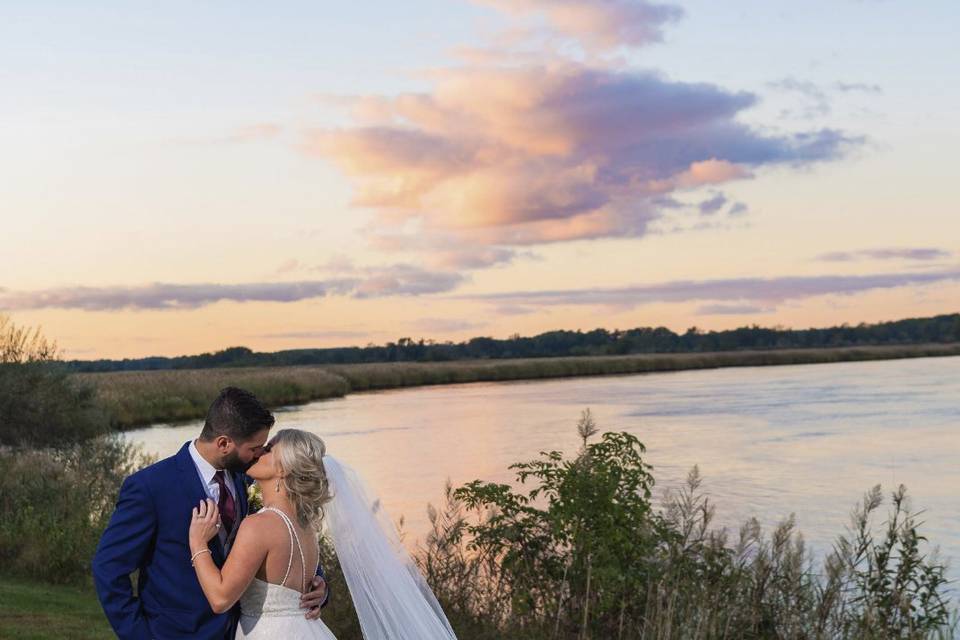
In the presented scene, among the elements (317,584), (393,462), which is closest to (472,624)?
(317,584)

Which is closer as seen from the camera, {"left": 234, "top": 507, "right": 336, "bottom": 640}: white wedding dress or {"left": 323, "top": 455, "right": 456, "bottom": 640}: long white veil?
{"left": 234, "top": 507, "right": 336, "bottom": 640}: white wedding dress

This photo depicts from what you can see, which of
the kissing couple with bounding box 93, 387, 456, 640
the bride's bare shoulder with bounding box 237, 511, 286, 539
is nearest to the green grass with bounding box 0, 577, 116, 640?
the kissing couple with bounding box 93, 387, 456, 640

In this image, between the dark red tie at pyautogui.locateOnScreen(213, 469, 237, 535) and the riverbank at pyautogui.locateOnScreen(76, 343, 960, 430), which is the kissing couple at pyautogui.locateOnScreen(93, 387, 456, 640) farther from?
the riverbank at pyautogui.locateOnScreen(76, 343, 960, 430)

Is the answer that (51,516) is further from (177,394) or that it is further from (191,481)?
(177,394)

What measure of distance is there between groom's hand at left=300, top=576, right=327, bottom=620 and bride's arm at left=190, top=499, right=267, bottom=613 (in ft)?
1.49

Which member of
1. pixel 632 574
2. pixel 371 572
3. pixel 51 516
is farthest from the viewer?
pixel 51 516

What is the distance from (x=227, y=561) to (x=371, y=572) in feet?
4.05

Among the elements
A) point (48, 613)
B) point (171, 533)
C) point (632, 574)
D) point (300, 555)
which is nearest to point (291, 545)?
point (300, 555)

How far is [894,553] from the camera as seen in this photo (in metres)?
17.0

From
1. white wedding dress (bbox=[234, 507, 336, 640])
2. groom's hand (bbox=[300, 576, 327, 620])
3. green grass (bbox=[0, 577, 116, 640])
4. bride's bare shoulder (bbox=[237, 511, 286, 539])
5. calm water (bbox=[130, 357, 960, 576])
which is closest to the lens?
bride's bare shoulder (bbox=[237, 511, 286, 539])

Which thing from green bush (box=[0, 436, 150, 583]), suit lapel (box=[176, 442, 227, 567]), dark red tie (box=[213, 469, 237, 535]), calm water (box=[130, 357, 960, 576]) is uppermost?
suit lapel (box=[176, 442, 227, 567])

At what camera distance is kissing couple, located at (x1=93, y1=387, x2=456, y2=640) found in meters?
4.11

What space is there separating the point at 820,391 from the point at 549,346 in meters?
73.7

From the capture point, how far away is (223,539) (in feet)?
14.5
